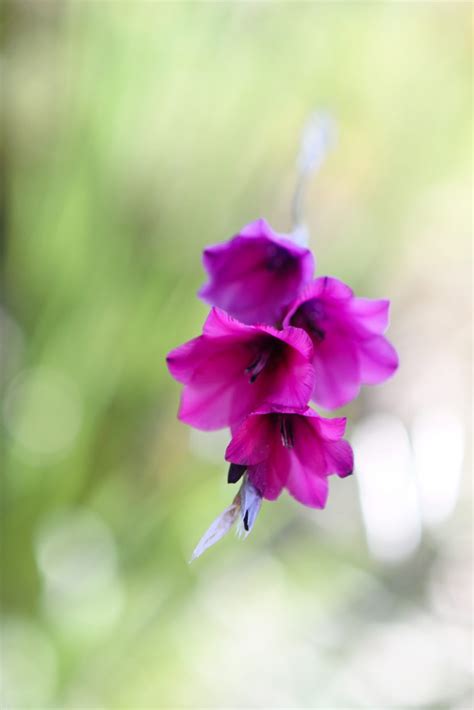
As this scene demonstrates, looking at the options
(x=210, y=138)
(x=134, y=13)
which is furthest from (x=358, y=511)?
(x=134, y=13)

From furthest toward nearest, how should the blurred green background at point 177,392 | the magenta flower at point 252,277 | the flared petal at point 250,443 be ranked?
the blurred green background at point 177,392, the magenta flower at point 252,277, the flared petal at point 250,443

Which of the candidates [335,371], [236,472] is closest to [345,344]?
[335,371]

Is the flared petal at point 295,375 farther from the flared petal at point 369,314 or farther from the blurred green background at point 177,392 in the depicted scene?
the blurred green background at point 177,392

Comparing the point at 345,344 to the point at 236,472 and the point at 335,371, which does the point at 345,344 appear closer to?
the point at 335,371

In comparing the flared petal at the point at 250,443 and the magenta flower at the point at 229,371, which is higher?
the magenta flower at the point at 229,371

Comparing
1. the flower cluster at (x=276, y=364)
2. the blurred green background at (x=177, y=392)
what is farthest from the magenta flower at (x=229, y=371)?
the blurred green background at (x=177, y=392)

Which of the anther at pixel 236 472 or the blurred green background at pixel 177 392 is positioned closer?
the anther at pixel 236 472

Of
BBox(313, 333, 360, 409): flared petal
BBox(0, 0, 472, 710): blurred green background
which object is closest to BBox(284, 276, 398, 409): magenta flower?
BBox(313, 333, 360, 409): flared petal

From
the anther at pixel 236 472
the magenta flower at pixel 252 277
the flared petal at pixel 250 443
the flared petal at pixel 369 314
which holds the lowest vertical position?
the anther at pixel 236 472
